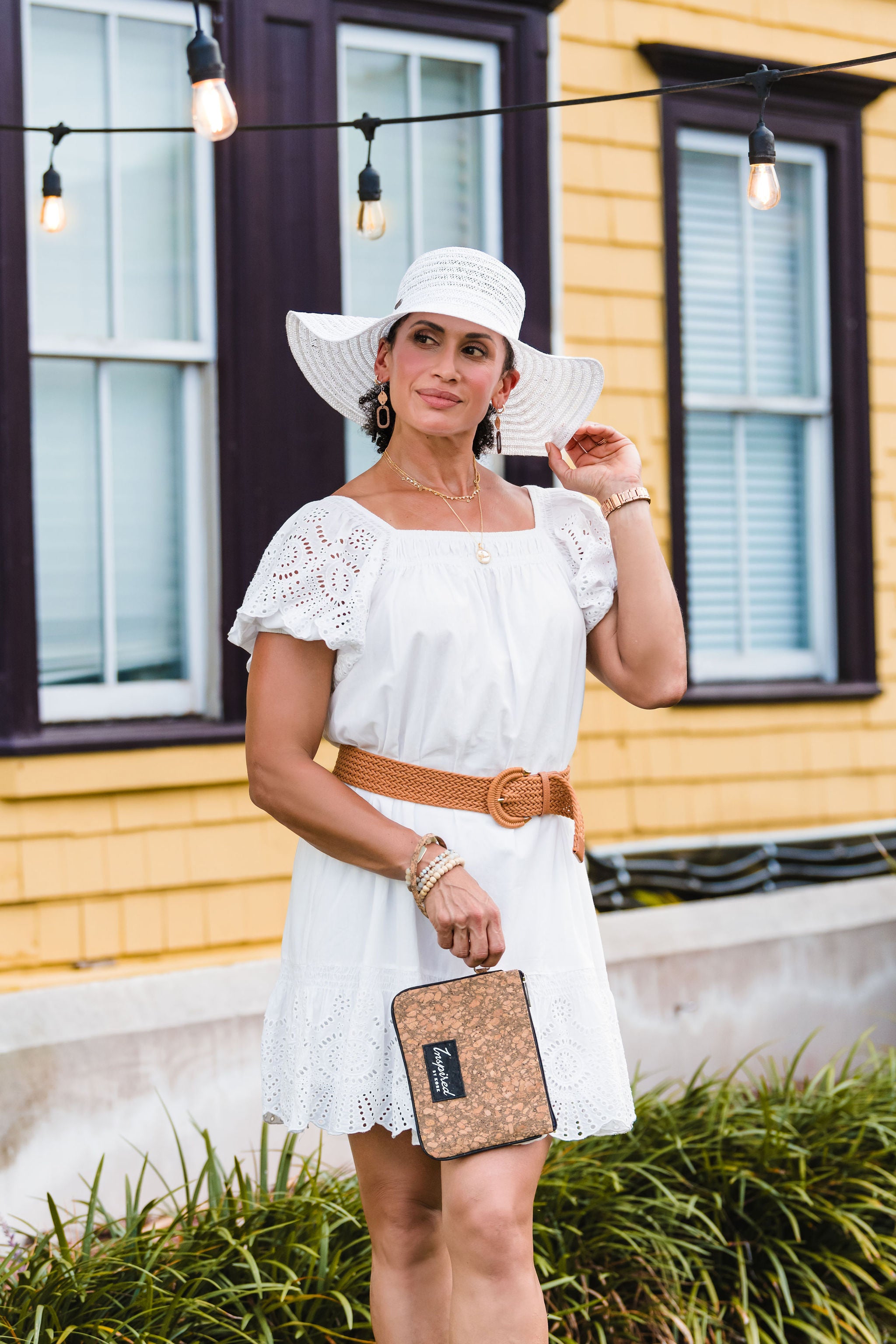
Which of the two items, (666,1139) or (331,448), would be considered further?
(331,448)

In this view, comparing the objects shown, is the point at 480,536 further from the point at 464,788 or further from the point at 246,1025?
the point at 246,1025

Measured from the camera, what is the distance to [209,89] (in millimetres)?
2500

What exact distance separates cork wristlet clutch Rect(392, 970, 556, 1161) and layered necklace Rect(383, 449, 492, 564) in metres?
0.68

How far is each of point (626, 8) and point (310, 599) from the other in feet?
13.2

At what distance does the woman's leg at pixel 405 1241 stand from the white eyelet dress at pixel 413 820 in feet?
0.31

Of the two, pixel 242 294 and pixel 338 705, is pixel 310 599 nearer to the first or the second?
pixel 338 705

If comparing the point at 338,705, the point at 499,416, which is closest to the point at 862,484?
the point at 499,416

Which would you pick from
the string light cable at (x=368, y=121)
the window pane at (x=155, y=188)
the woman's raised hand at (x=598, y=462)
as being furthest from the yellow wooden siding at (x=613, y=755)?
the woman's raised hand at (x=598, y=462)

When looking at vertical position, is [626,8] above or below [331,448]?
above

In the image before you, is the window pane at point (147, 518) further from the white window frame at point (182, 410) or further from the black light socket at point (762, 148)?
the black light socket at point (762, 148)

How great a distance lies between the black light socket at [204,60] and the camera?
97.6 inches

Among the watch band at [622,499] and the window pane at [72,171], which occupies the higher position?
the window pane at [72,171]

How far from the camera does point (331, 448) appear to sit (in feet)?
15.7

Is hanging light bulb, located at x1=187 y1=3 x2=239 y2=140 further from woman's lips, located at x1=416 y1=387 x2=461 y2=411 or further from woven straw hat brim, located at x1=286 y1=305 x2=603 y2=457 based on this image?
woman's lips, located at x1=416 y1=387 x2=461 y2=411
